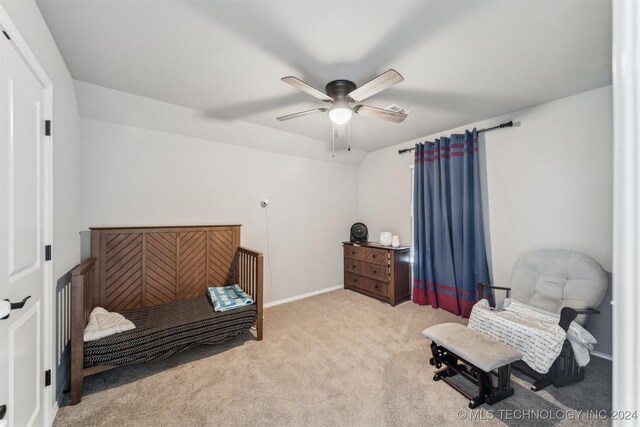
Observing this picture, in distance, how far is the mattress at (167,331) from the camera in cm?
197

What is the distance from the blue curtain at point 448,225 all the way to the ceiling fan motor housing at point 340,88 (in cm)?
187

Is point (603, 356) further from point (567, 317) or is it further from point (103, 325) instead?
point (103, 325)

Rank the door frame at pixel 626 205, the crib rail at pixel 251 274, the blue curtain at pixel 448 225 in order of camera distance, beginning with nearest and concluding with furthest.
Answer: the door frame at pixel 626 205 → the crib rail at pixel 251 274 → the blue curtain at pixel 448 225

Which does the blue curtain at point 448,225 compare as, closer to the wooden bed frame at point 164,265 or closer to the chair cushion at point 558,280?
the chair cushion at point 558,280


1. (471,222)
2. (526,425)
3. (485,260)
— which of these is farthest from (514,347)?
(471,222)

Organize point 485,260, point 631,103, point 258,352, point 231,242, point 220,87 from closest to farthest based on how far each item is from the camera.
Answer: point 631,103 < point 220,87 < point 258,352 < point 485,260 < point 231,242

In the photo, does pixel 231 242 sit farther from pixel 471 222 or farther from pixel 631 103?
pixel 631 103

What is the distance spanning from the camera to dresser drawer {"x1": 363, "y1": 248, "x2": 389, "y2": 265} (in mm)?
3740

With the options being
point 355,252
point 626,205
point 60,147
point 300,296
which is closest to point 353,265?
point 355,252

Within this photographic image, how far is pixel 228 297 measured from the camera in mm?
2783

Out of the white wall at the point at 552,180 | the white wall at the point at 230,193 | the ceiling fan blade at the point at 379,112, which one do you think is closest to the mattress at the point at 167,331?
the white wall at the point at 230,193

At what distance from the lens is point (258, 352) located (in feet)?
8.10

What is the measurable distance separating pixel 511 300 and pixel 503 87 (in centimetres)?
201

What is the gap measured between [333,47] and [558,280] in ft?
9.20
